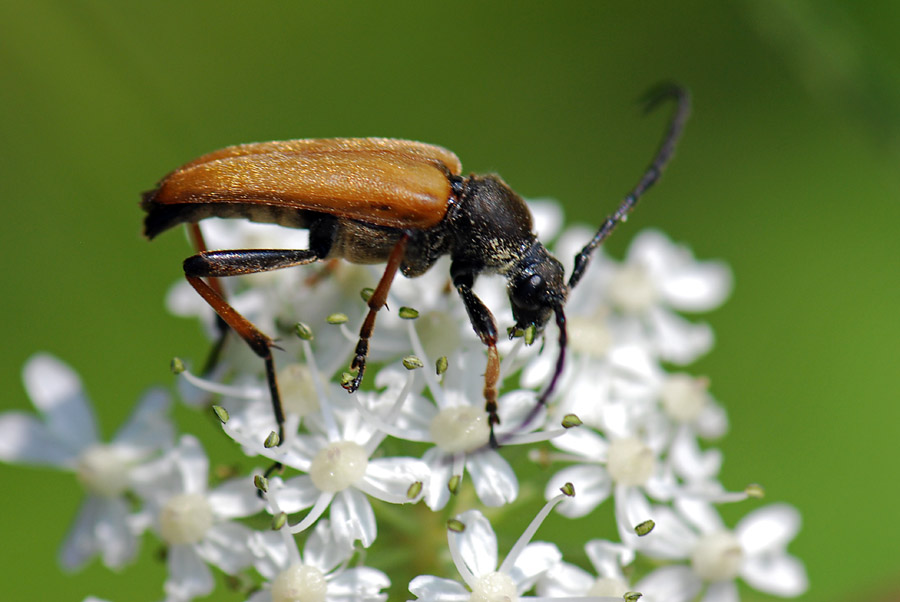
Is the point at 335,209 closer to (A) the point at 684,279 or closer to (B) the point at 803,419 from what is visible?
(A) the point at 684,279

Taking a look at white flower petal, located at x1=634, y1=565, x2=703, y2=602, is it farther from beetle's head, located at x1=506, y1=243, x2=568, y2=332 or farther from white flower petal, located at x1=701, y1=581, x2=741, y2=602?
beetle's head, located at x1=506, y1=243, x2=568, y2=332

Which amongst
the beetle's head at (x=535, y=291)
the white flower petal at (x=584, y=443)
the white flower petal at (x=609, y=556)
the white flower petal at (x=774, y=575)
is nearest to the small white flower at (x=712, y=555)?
the white flower petal at (x=774, y=575)

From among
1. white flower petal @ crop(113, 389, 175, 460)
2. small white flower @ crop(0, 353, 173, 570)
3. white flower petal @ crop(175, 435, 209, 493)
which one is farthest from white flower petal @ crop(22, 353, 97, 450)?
white flower petal @ crop(175, 435, 209, 493)

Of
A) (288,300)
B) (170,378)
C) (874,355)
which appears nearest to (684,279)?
(874,355)

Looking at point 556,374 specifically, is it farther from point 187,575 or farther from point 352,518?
point 187,575

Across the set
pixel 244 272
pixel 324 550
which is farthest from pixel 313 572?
pixel 244 272
